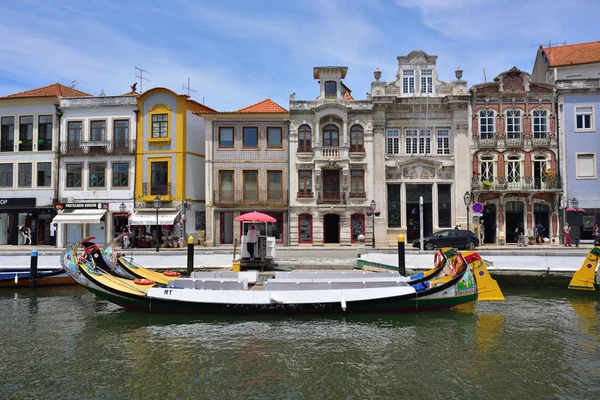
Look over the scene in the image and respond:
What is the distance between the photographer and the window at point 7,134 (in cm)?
3716

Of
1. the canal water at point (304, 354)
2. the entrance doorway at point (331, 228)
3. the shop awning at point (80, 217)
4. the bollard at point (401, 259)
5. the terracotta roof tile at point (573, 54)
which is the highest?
the terracotta roof tile at point (573, 54)

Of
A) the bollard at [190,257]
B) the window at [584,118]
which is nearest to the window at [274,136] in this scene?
the bollard at [190,257]

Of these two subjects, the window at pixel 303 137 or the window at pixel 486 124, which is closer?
the window at pixel 486 124

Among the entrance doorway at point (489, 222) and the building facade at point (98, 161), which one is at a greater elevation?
the building facade at point (98, 161)

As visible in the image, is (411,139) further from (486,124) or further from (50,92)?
(50,92)

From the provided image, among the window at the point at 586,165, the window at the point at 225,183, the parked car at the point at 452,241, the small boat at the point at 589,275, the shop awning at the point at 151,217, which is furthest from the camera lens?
the window at the point at 225,183

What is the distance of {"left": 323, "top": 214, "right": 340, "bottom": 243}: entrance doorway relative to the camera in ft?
118

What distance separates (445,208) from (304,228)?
10324mm

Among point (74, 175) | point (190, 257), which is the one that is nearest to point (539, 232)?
point (190, 257)

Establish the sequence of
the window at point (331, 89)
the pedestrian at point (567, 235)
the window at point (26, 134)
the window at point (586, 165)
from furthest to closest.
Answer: the window at point (26, 134)
the window at point (331, 89)
the window at point (586, 165)
the pedestrian at point (567, 235)

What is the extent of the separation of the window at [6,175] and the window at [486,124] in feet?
114

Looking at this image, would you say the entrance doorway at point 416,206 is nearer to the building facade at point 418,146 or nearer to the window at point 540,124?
the building facade at point 418,146

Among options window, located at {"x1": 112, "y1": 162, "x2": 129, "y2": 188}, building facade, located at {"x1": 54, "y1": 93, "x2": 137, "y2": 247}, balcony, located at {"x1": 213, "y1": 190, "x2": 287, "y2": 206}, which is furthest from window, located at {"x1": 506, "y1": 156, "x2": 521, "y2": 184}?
window, located at {"x1": 112, "y1": 162, "x2": 129, "y2": 188}

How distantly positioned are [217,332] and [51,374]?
4689 millimetres
